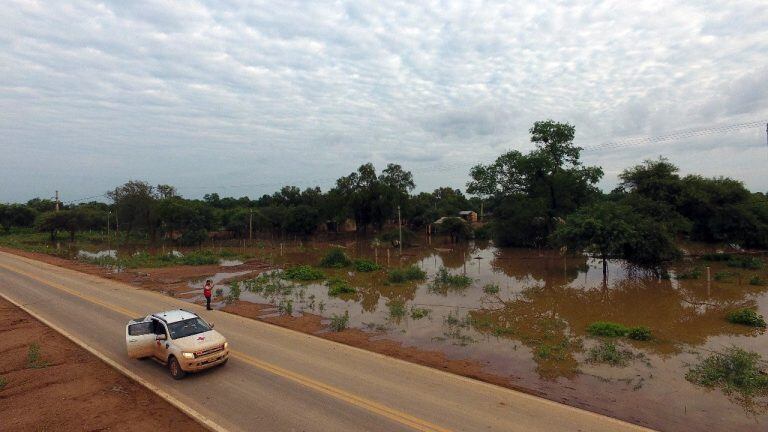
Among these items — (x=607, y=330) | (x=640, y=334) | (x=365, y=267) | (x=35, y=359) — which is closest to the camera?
(x=35, y=359)

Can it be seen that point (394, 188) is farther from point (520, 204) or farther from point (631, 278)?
point (631, 278)

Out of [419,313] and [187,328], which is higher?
[187,328]

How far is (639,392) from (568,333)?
5.56 metres

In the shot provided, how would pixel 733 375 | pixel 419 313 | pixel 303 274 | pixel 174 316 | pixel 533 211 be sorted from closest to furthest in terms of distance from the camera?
pixel 733 375
pixel 174 316
pixel 419 313
pixel 303 274
pixel 533 211

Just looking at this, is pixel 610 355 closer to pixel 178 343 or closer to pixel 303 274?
pixel 178 343

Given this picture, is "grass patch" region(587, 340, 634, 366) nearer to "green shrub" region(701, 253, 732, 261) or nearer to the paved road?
the paved road

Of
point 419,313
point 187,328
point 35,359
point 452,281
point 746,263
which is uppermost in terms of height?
point 187,328

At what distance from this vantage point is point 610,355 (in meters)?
12.8

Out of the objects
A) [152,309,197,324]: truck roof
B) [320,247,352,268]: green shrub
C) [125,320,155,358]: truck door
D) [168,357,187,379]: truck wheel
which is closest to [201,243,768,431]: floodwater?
[320,247,352,268]: green shrub

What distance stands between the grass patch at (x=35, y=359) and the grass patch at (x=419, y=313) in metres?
13.1

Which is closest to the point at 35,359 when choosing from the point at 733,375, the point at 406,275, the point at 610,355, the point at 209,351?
the point at 209,351

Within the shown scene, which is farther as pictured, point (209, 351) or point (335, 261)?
point (335, 261)

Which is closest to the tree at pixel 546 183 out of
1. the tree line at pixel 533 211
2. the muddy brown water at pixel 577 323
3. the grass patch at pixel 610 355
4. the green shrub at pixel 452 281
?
the tree line at pixel 533 211

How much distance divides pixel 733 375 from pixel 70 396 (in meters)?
16.9
